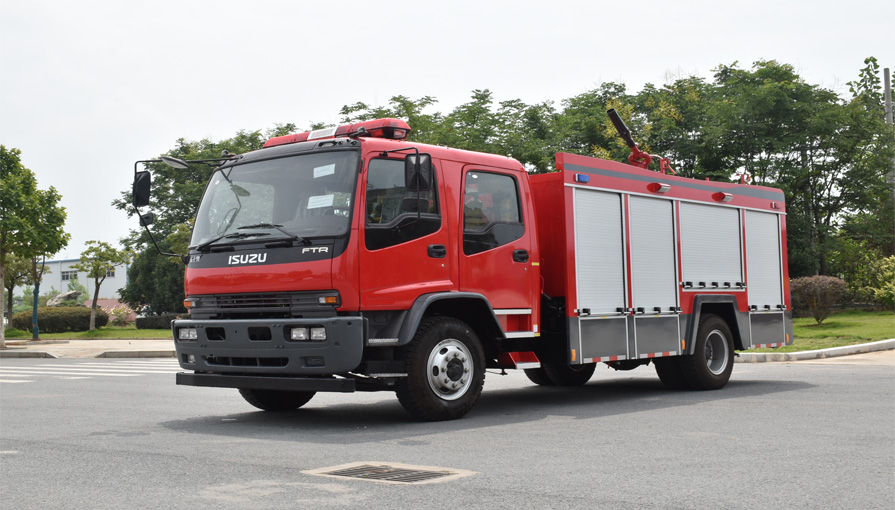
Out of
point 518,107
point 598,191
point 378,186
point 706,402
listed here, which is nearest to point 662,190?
point 598,191

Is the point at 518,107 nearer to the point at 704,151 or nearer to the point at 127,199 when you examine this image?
the point at 704,151

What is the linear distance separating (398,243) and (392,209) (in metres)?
0.32

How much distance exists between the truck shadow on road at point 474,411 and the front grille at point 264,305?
1069mm

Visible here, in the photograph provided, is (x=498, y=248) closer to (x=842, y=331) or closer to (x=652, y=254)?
(x=652, y=254)

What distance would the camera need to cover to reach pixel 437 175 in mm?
9141

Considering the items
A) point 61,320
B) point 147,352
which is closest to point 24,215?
point 147,352

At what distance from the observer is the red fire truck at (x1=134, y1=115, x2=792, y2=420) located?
8375mm

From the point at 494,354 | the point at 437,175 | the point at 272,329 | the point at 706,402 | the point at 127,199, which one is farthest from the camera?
the point at 127,199

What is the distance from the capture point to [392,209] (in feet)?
28.4

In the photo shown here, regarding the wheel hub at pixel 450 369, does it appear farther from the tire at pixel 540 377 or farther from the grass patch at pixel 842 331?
the grass patch at pixel 842 331

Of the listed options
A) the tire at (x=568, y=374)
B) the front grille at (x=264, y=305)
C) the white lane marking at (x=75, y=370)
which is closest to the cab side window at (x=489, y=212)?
the front grille at (x=264, y=305)

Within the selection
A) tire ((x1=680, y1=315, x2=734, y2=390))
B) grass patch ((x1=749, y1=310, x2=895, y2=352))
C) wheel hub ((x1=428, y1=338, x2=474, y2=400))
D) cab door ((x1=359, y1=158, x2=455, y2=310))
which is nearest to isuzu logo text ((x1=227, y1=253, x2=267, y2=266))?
cab door ((x1=359, y1=158, x2=455, y2=310))

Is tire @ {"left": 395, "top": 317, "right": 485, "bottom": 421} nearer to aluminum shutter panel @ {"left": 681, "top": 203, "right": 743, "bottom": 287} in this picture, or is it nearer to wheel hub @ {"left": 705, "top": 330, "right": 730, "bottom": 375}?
aluminum shutter panel @ {"left": 681, "top": 203, "right": 743, "bottom": 287}

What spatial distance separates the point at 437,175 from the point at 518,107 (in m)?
26.9
